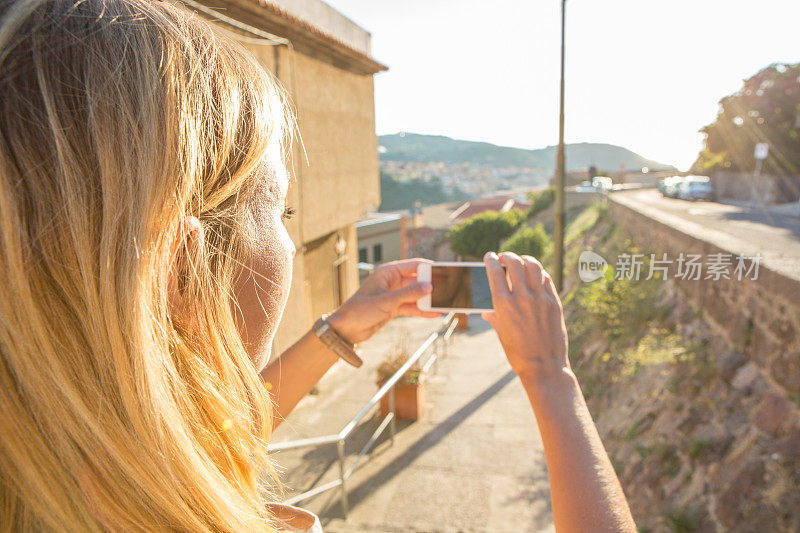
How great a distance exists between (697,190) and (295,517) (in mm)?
14447

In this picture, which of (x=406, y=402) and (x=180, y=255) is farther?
(x=406, y=402)

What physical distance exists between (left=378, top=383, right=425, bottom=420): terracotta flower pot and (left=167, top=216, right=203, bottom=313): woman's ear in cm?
405

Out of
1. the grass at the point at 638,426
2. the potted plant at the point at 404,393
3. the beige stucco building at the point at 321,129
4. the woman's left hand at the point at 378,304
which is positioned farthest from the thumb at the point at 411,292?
the potted plant at the point at 404,393

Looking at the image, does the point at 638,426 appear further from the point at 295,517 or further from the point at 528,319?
the point at 295,517

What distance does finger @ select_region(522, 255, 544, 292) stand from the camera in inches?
33.0

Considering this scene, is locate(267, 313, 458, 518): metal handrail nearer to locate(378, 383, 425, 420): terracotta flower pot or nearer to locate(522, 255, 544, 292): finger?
locate(378, 383, 425, 420): terracotta flower pot

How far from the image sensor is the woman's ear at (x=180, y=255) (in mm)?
576

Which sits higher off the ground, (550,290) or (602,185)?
(602,185)

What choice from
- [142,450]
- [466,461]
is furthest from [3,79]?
[466,461]

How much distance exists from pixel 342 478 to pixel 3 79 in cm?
303

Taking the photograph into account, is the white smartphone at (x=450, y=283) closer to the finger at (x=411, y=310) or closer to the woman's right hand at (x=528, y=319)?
the finger at (x=411, y=310)

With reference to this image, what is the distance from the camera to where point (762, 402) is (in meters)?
2.53

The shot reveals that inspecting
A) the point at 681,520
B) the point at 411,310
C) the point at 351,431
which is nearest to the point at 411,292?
the point at 411,310

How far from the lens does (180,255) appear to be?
1.98 ft
